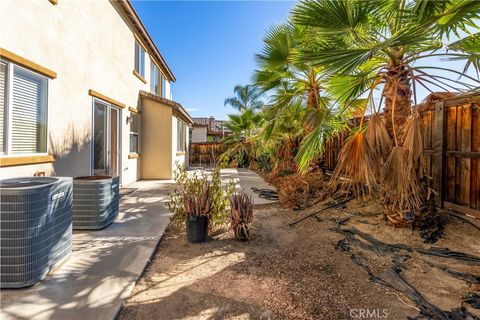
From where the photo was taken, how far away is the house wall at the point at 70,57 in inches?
158

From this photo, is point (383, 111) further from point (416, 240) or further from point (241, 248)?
point (241, 248)

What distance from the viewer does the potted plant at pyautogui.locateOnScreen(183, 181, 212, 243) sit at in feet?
13.2

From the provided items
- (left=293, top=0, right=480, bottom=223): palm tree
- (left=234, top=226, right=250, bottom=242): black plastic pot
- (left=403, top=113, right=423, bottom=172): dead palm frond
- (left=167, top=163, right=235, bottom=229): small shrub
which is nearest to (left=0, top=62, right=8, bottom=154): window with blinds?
(left=167, top=163, right=235, bottom=229): small shrub

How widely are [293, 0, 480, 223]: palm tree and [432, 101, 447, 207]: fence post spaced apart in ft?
2.61

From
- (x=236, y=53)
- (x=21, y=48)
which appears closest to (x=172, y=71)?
(x=236, y=53)

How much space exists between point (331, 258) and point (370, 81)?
343 cm

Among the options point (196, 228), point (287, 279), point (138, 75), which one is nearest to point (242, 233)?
point (196, 228)

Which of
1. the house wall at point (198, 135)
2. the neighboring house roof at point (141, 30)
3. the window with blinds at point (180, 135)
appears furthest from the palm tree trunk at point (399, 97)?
the house wall at point (198, 135)

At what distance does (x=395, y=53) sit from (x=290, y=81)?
3405mm

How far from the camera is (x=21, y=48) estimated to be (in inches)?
155

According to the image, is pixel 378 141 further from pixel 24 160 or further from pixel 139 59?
pixel 139 59

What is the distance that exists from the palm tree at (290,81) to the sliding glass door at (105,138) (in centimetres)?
431

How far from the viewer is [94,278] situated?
287cm

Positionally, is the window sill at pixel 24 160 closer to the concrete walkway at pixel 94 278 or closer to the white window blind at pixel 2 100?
the white window blind at pixel 2 100
